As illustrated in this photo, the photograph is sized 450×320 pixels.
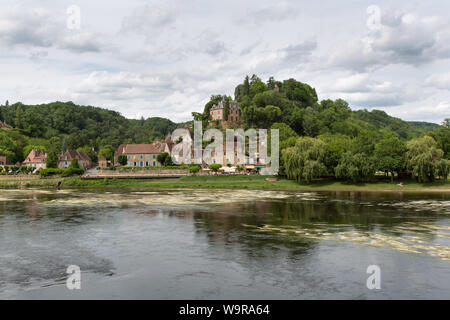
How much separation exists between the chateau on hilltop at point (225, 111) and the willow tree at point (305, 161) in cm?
6284

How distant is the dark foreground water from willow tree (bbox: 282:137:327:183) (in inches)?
1158

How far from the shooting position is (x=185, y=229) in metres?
33.3

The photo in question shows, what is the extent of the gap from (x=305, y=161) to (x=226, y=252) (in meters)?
52.4

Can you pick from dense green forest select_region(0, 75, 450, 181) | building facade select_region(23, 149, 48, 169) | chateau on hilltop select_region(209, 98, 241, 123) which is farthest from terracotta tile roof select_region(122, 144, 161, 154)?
chateau on hilltop select_region(209, 98, 241, 123)

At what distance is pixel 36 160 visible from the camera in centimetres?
12144

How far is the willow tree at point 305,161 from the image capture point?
7400 centimetres

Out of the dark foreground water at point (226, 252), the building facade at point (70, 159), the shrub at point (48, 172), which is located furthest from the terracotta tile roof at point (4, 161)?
the dark foreground water at point (226, 252)

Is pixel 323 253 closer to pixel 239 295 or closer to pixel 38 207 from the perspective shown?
pixel 239 295

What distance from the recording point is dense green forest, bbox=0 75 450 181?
240 feet

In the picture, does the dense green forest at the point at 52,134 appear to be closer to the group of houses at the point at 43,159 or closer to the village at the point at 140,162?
the group of houses at the point at 43,159

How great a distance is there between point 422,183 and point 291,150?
23.8 metres

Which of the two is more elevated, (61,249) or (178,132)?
(178,132)

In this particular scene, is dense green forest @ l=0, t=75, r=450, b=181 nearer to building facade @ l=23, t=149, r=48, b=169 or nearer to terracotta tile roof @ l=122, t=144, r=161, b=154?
building facade @ l=23, t=149, r=48, b=169
